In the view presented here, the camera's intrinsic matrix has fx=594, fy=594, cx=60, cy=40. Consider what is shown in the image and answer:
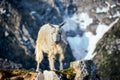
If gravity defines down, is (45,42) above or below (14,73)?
above

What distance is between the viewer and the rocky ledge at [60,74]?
136ft

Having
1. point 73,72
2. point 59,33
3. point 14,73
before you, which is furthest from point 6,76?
point 59,33

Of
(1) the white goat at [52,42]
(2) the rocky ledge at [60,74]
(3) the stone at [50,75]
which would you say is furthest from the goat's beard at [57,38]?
(3) the stone at [50,75]

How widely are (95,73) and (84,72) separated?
4.26 feet

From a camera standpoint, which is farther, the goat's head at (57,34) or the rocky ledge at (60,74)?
the goat's head at (57,34)

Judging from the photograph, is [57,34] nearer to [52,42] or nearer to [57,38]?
[57,38]

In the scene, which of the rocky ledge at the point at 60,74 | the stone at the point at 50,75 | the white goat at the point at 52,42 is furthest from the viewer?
the white goat at the point at 52,42

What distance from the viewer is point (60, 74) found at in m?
42.3

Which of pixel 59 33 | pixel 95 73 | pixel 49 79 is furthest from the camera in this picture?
pixel 59 33

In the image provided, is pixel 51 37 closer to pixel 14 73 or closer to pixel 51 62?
pixel 51 62

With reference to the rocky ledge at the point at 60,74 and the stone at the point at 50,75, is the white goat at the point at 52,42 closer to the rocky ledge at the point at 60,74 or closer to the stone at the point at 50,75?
the rocky ledge at the point at 60,74

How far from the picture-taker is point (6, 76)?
1636 inches

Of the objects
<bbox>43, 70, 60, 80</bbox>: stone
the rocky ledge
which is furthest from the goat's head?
<bbox>43, 70, 60, 80</bbox>: stone

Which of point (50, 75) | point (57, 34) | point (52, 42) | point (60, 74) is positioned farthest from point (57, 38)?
point (50, 75)
